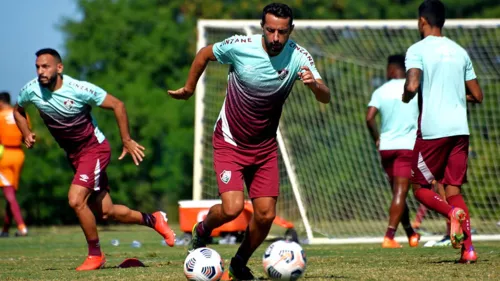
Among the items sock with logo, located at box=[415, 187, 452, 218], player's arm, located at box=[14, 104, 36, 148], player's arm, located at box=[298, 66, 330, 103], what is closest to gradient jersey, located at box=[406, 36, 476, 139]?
sock with logo, located at box=[415, 187, 452, 218]

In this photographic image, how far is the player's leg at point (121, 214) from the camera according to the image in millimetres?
9555

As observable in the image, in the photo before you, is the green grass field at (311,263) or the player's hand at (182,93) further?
the player's hand at (182,93)

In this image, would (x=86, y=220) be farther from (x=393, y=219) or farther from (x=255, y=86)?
(x=393, y=219)

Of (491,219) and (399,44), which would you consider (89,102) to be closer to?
(491,219)

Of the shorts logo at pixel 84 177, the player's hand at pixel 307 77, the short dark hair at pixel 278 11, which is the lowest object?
the shorts logo at pixel 84 177

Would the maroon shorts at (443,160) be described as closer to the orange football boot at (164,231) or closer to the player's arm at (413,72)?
the player's arm at (413,72)

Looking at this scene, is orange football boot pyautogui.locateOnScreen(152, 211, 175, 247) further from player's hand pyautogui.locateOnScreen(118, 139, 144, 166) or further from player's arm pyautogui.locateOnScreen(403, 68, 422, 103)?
player's arm pyautogui.locateOnScreen(403, 68, 422, 103)

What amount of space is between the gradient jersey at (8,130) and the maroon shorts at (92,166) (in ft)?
23.2

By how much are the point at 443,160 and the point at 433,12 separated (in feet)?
4.31

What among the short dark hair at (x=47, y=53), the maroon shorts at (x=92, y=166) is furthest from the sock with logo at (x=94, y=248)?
the short dark hair at (x=47, y=53)

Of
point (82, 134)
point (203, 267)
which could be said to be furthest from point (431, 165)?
point (82, 134)

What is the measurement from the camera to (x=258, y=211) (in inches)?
290

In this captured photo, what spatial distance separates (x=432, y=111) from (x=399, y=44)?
12250 mm

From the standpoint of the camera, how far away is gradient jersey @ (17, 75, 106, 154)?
9320 mm
